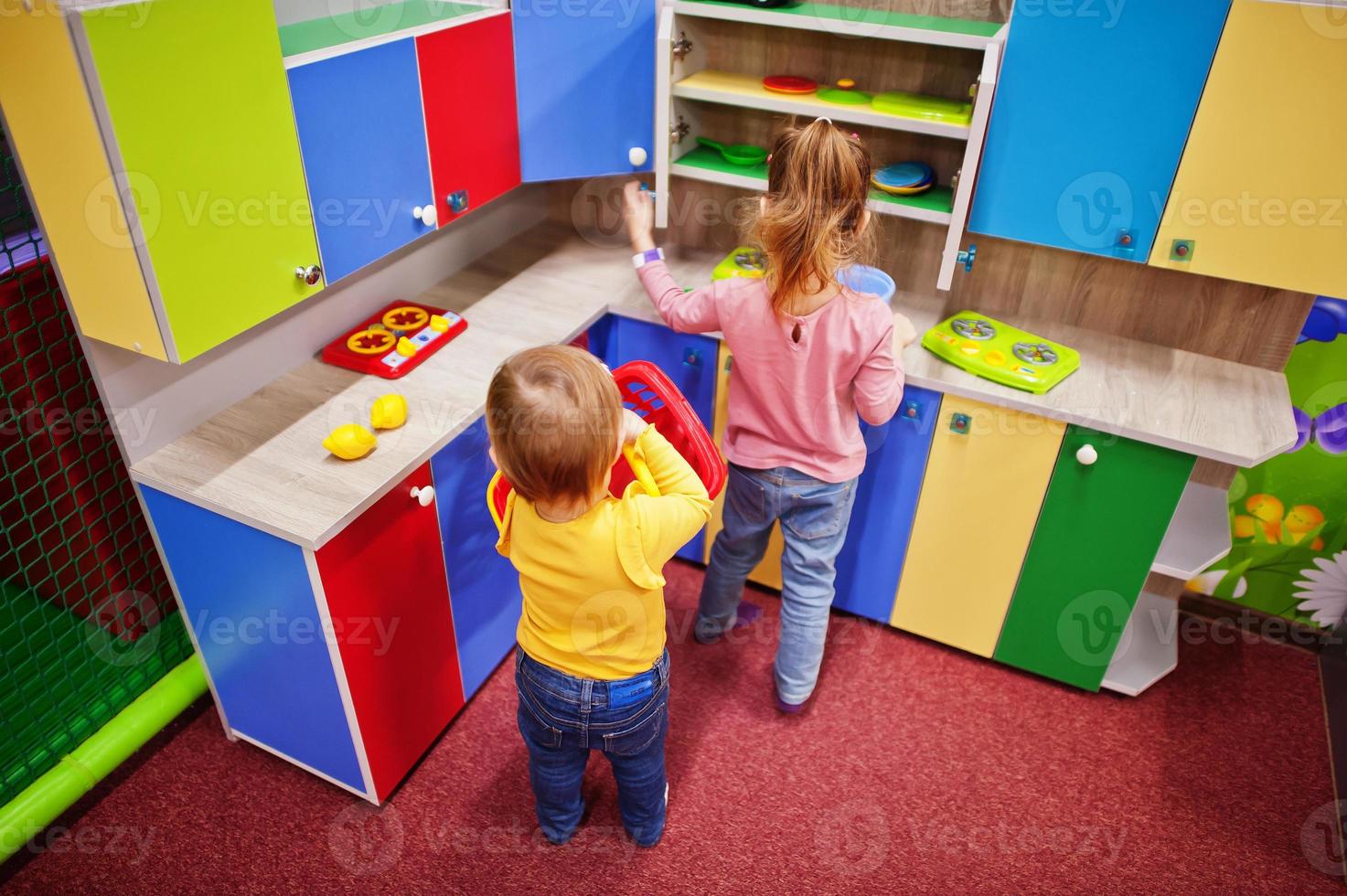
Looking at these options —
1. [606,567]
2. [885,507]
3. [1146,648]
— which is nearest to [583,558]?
[606,567]

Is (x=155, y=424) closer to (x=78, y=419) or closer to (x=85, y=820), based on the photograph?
(x=78, y=419)

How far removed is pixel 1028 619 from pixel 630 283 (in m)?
1.19

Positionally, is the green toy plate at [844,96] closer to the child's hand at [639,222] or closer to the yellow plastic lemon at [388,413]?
the child's hand at [639,222]

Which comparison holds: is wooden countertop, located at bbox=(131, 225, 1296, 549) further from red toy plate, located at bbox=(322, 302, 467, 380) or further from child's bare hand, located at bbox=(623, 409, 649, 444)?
child's bare hand, located at bbox=(623, 409, 649, 444)

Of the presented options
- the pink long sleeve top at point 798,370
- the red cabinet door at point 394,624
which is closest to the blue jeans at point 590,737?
the red cabinet door at point 394,624

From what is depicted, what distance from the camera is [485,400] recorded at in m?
A: 1.83

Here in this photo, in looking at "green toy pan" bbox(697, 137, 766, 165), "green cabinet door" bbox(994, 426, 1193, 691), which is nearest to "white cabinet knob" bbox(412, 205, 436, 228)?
"green toy pan" bbox(697, 137, 766, 165)

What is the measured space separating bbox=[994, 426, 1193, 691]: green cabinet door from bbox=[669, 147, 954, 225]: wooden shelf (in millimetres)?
523

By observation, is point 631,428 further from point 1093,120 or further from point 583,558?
point 1093,120

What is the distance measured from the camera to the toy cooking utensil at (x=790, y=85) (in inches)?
79.5

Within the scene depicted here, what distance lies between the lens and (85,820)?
1849 mm

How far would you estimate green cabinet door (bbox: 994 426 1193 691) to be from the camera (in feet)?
6.10

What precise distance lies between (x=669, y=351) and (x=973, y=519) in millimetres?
762

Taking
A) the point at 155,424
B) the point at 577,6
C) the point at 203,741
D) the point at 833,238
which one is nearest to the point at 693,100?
the point at 577,6
